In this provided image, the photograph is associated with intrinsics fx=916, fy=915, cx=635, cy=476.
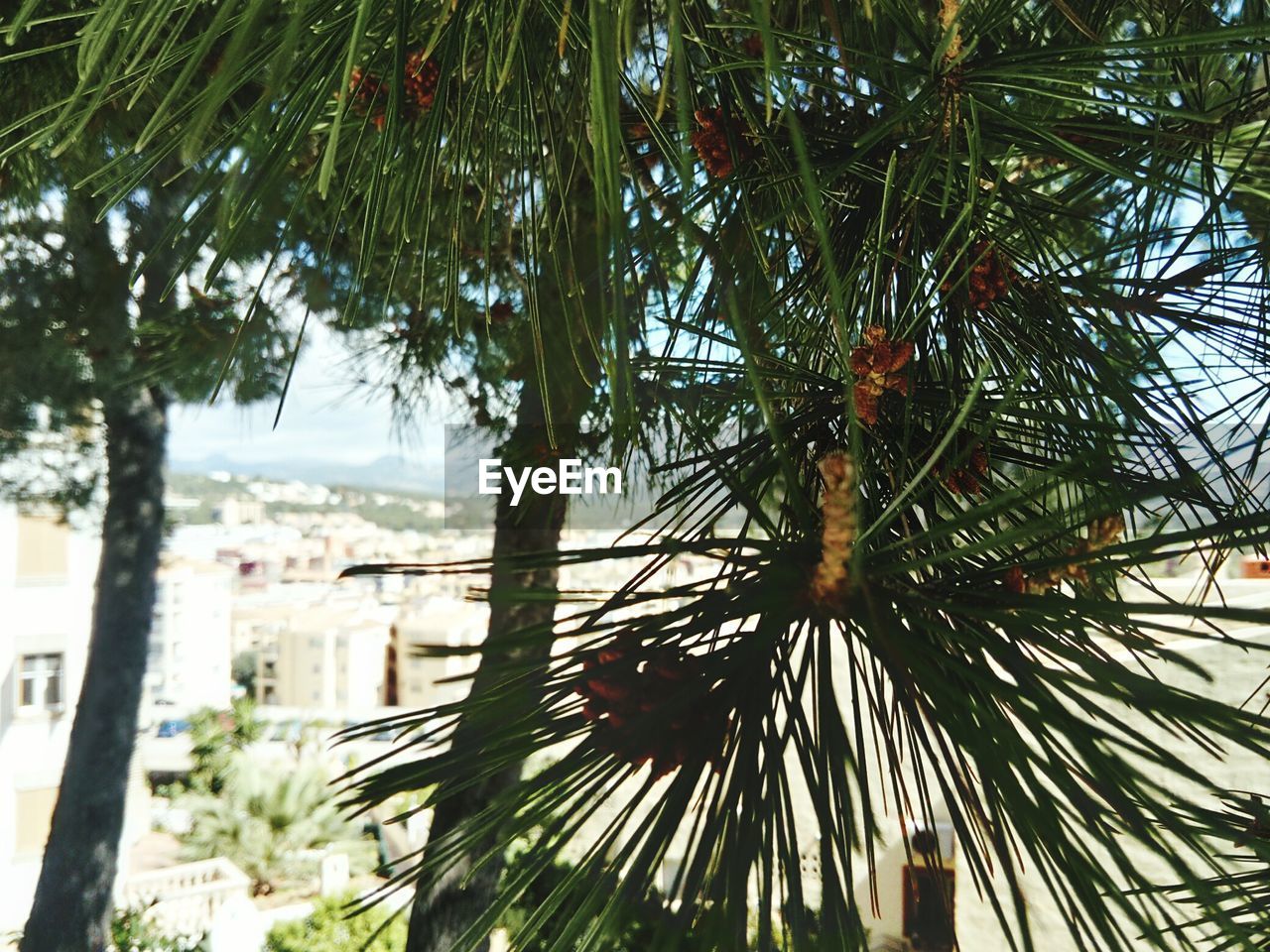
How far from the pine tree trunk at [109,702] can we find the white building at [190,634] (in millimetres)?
4395

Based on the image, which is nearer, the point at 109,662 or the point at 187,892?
the point at 109,662

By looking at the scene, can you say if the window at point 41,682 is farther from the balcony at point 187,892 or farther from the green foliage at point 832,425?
the green foliage at point 832,425

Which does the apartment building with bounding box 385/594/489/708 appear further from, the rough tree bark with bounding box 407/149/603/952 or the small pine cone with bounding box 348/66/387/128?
the small pine cone with bounding box 348/66/387/128

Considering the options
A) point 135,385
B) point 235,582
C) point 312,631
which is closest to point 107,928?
point 135,385

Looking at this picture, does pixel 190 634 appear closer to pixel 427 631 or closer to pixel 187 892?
pixel 427 631

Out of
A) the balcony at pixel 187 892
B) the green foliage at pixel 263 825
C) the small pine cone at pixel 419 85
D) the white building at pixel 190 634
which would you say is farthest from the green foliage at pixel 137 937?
the white building at pixel 190 634

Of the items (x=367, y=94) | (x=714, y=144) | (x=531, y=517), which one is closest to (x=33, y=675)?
(x=531, y=517)

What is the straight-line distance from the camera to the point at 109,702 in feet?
7.47

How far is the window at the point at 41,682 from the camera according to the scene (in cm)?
467

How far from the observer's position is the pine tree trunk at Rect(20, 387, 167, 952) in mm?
2158

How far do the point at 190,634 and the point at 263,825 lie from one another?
306 centimetres

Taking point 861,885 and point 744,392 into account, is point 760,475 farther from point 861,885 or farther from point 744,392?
point 861,885

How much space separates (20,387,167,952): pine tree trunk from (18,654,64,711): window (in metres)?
2.89

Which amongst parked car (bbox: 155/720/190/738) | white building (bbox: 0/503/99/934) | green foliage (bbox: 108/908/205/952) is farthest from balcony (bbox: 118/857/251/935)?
parked car (bbox: 155/720/190/738)
